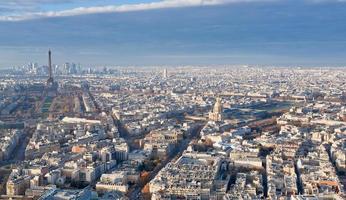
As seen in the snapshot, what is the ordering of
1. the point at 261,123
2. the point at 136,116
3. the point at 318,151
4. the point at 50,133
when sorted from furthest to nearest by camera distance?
1. the point at 136,116
2. the point at 261,123
3. the point at 50,133
4. the point at 318,151

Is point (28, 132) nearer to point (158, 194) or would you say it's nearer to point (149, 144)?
point (149, 144)

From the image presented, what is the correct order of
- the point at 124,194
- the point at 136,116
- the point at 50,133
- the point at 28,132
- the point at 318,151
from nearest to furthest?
the point at 124,194
the point at 318,151
the point at 50,133
the point at 28,132
the point at 136,116

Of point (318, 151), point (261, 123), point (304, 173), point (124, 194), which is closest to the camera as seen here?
point (124, 194)

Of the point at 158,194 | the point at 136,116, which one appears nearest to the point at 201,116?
the point at 136,116

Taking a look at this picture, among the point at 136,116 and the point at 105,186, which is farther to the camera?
the point at 136,116

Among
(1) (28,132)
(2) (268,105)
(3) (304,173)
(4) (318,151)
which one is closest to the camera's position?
(3) (304,173)

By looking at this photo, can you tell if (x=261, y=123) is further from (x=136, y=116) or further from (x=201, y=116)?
(x=136, y=116)

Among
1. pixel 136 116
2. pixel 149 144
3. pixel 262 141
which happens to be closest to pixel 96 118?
pixel 136 116

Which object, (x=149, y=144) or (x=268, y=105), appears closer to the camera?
(x=149, y=144)
